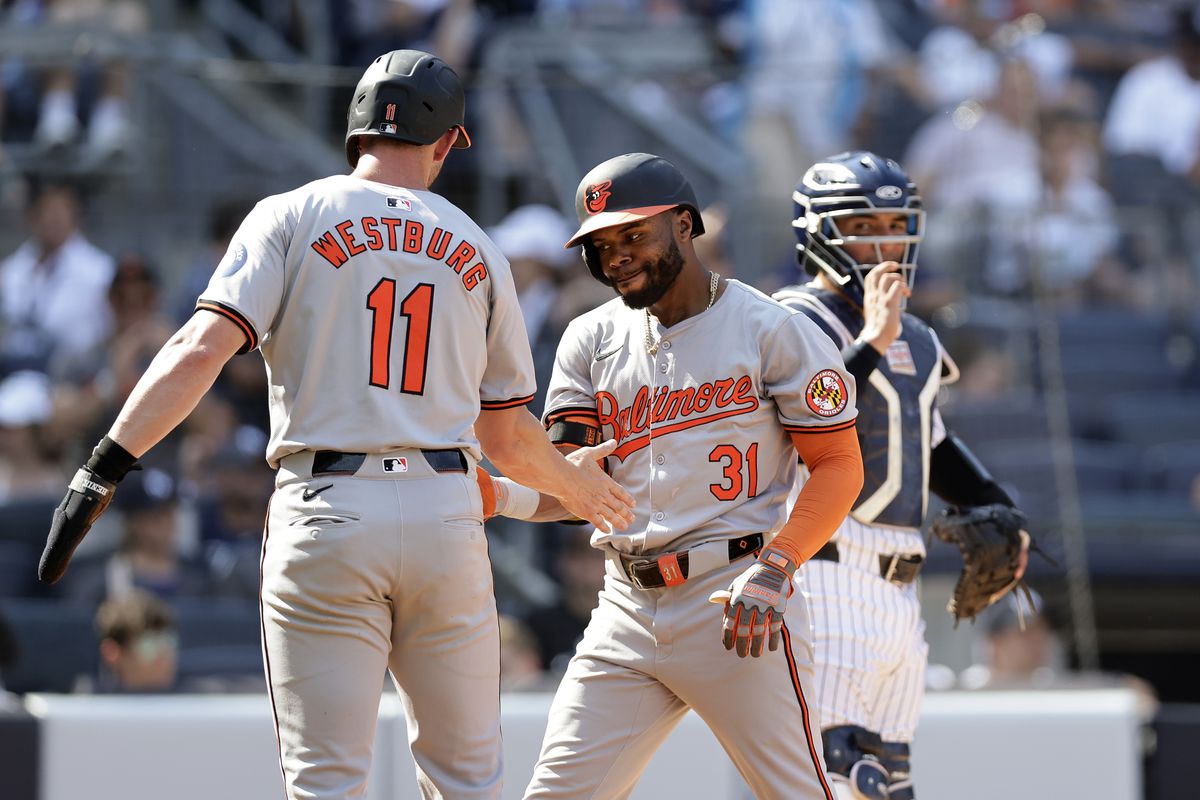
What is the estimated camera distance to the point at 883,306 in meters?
4.46

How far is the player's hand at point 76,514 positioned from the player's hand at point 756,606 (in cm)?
135

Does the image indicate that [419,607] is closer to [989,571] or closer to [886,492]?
[886,492]

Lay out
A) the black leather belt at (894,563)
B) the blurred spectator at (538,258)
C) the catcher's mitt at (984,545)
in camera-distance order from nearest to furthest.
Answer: the black leather belt at (894,563) → the catcher's mitt at (984,545) → the blurred spectator at (538,258)

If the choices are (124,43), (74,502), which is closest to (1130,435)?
(124,43)

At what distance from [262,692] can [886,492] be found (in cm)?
304

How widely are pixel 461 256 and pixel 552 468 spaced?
22.0 inches

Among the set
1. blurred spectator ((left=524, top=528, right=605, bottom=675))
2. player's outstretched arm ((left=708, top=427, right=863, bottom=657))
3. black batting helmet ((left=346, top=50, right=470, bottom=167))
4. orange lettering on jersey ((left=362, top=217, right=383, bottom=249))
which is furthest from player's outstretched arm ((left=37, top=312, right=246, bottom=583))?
blurred spectator ((left=524, top=528, right=605, bottom=675))

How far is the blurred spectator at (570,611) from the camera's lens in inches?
303

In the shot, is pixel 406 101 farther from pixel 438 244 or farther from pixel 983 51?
pixel 983 51

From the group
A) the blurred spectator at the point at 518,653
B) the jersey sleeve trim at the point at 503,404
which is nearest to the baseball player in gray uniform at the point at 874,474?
the jersey sleeve trim at the point at 503,404

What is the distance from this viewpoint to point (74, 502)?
11.5 feet

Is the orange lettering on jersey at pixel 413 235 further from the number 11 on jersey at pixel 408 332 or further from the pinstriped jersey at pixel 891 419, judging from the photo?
the pinstriped jersey at pixel 891 419

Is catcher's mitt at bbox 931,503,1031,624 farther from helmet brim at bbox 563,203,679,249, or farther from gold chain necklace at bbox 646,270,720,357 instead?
helmet brim at bbox 563,203,679,249

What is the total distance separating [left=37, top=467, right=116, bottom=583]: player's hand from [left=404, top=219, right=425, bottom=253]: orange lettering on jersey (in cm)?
81
